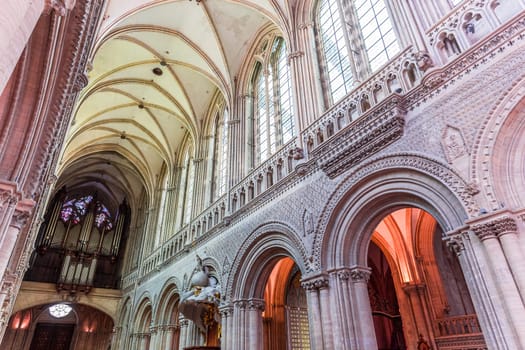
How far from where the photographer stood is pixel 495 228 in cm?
409

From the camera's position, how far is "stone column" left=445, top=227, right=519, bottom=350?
12.4 feet

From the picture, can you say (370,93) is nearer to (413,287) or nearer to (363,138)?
(363,138)

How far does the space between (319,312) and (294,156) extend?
3352 millimetres

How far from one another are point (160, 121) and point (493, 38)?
47.4 feet

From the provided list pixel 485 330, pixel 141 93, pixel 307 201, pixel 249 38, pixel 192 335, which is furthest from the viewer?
pixel 141 93

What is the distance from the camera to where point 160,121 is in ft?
55.0

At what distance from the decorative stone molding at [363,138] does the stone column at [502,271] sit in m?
2.07

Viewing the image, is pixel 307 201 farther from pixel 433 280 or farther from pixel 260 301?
pixel 433 280

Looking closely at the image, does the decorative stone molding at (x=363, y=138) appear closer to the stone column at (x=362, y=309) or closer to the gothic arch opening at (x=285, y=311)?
the stone column at (x=362, y=309)

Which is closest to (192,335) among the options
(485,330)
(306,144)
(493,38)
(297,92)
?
(306,144)

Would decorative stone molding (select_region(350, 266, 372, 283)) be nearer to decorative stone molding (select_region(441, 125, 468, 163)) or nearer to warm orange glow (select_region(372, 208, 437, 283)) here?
decorative stone molding (select_region(441, 125, 468, 163))

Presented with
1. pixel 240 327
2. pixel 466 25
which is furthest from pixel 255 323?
pixel 466 25

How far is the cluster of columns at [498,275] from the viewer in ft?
12.3

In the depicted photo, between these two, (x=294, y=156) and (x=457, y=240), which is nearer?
(x=457, y=240)
